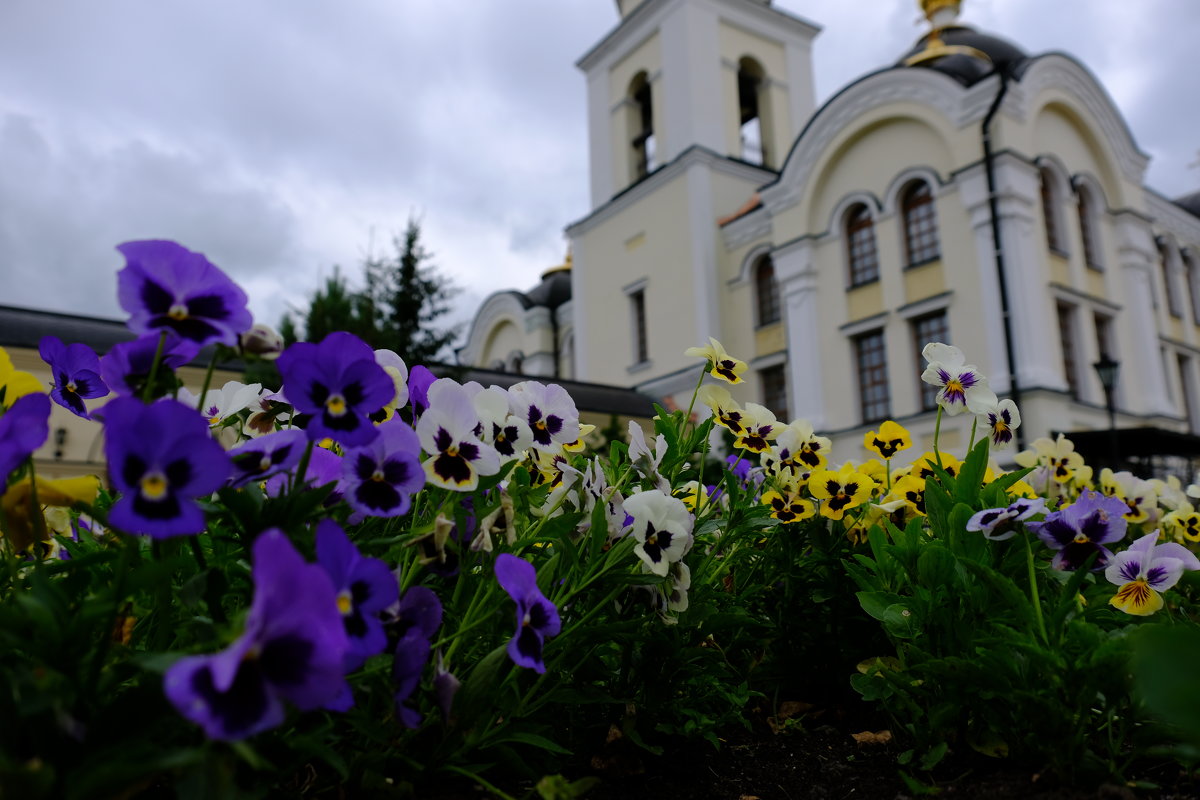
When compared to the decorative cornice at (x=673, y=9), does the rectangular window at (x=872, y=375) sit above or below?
below

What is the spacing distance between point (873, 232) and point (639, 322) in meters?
6.62

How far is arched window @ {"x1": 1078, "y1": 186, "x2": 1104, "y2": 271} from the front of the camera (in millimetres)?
16438

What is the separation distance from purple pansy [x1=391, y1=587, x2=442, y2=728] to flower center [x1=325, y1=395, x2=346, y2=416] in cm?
27

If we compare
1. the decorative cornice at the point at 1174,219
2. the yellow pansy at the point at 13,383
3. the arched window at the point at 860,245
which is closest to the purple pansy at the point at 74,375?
the yellow pansy at the point at 13,383

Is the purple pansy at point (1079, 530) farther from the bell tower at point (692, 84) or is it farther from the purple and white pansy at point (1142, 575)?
the bell tower at point (692, 84)

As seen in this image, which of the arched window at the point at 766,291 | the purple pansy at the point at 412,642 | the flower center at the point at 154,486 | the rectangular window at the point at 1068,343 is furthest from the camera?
the arched window at the point at 766,291

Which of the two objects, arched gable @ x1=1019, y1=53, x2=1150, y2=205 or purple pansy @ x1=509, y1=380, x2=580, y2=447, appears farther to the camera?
arched gable @ x1=1019, y1=53, x2=1150, y2=205

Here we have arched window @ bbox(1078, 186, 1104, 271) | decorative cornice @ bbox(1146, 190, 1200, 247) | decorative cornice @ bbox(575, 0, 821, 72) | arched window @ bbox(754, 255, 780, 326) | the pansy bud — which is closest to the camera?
the pansy bud

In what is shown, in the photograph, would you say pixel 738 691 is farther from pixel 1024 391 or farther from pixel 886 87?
pixel 886 87

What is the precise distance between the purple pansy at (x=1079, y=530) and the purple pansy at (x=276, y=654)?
1.24m

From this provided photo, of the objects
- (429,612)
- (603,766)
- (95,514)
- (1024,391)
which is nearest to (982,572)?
(603,766)

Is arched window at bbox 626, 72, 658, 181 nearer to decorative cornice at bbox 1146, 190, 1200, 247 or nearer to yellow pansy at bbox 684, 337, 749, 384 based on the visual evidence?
decorative cornice at bbox 1146, 190, 1200, 247

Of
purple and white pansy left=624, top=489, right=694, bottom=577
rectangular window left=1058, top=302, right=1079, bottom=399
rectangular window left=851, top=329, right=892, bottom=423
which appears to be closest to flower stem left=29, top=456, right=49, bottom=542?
purple and white pansy left=624, top=489, right=694, bottom=577

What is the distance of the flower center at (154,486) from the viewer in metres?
0.82
